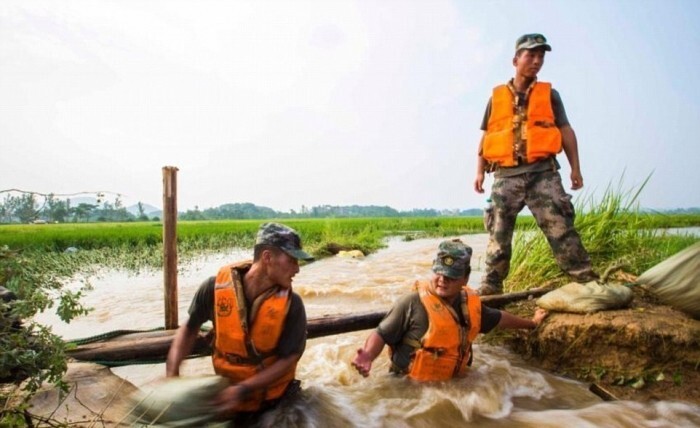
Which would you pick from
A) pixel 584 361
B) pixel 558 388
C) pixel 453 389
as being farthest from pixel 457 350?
pixel 584 361

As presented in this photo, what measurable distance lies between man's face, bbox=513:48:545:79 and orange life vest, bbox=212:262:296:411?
3.00 metres

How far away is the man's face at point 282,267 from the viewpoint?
7.93 feet

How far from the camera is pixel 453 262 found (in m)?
3.03

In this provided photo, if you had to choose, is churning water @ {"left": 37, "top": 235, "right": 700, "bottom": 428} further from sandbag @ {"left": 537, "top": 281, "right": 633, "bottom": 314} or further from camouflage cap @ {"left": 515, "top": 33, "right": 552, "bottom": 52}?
camouflage cap @ {"left": 515, "top": 33, "right": 552, "bottom": 52}

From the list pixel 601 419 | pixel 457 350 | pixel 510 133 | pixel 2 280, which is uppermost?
pixel 510 133

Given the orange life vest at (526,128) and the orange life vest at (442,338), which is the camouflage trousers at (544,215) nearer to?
the orange life vest at (526,128)

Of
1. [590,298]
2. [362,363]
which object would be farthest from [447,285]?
[590,298]

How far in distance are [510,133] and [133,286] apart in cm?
703

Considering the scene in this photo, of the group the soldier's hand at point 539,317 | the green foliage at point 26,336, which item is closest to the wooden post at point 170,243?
the green foliage at point 26,336

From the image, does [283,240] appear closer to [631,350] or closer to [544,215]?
[544,215]

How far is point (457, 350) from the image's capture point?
10.4 feet

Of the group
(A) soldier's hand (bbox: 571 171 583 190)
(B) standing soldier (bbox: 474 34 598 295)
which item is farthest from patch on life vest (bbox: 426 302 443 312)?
(A) soldier's hand (bbox: 571 171 583 190)

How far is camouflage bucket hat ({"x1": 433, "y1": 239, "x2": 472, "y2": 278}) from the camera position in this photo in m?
3.03

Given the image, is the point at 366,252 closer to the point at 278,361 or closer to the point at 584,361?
the point at 584,361
